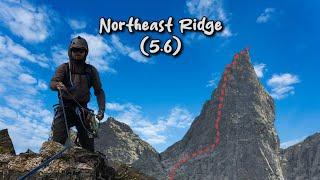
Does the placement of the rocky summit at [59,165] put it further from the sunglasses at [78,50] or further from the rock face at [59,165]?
the sunglasses at [78,50]

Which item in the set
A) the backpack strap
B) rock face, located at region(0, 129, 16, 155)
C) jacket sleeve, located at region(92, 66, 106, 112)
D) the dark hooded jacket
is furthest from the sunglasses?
rock face, located at region(0, 129, 16, 155)

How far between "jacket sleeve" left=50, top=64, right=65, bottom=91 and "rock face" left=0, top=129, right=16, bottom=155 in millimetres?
1870

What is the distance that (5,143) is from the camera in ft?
36.9

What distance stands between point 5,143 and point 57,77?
2.24 m

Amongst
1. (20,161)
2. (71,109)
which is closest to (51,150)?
(20,161)

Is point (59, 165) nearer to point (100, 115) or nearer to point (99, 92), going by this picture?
point (100, 115)

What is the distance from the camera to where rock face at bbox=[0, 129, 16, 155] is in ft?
35.7

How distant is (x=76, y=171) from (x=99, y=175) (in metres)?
0.56

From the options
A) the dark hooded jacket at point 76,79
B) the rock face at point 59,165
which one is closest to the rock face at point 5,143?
the rock face at point 59,165

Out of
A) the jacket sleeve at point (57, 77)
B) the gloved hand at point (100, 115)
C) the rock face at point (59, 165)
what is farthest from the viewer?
the gloved hand at point (100, 115)

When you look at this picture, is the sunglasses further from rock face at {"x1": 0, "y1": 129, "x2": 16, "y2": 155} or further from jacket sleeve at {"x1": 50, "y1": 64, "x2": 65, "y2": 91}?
rock face at {"x1": 0, "y1": 129, "x2": 16, "y2": 155}

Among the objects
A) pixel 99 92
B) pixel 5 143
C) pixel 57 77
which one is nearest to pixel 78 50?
pixel 57 77

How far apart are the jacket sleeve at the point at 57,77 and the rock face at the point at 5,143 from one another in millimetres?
1870

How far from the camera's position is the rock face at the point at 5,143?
10.9 meters
